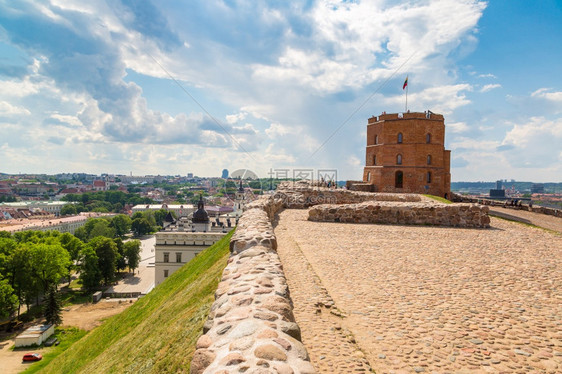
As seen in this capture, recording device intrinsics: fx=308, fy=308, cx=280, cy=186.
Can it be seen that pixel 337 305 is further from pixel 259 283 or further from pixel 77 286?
pixel 77 286

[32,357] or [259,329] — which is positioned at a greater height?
[259,329]

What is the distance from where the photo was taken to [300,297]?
14.7 ft

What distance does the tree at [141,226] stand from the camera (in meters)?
101

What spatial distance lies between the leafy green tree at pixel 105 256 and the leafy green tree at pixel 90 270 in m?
2.03

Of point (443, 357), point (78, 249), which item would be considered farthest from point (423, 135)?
point (78, 249)

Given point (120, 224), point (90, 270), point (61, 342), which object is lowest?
point (61, 342)

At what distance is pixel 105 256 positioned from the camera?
49.8m

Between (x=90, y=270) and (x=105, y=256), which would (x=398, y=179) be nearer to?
(x=90, y=270)

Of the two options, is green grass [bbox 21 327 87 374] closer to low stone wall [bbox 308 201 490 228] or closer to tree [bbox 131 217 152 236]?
low stone wall [bbox 308 201 490 228]

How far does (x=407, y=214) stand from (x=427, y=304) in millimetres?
8386

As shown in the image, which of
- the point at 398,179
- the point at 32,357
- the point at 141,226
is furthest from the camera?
the point at 141,226

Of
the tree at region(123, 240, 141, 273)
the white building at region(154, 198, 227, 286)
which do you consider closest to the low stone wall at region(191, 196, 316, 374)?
the white building at region(154, 198, 227, 286)

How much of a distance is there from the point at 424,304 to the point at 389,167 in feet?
99.4

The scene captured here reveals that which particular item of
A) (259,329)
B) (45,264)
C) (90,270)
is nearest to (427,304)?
(259,329)
